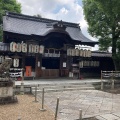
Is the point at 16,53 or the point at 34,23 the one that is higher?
the point at 34,23

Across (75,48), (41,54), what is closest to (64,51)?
(75,48)

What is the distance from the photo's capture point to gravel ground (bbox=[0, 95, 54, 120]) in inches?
328

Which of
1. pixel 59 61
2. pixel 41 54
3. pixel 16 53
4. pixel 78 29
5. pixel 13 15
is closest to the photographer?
pixel 16 53

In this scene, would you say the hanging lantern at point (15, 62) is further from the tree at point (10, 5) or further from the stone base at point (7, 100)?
the tree at point (10, 5)

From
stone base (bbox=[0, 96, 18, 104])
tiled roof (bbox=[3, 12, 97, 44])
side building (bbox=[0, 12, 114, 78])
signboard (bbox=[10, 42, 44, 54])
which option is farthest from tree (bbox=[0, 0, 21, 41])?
stone base (bbox=[0, 96, 18, 104])

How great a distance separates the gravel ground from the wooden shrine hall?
355 inches

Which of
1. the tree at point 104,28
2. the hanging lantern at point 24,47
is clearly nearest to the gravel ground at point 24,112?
the hanging lantern at point 24,47

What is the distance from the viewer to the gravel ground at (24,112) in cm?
833

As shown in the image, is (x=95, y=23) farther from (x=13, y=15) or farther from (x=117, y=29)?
(x=13, y=15)

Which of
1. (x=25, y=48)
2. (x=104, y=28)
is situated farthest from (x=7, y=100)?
(x=104, y=28)

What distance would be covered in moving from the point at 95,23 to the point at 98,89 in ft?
30.1

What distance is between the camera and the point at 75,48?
72.4 ft

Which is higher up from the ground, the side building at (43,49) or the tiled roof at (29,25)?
the tiled roof at (29,25)

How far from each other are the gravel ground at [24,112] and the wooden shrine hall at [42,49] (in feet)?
29.6
